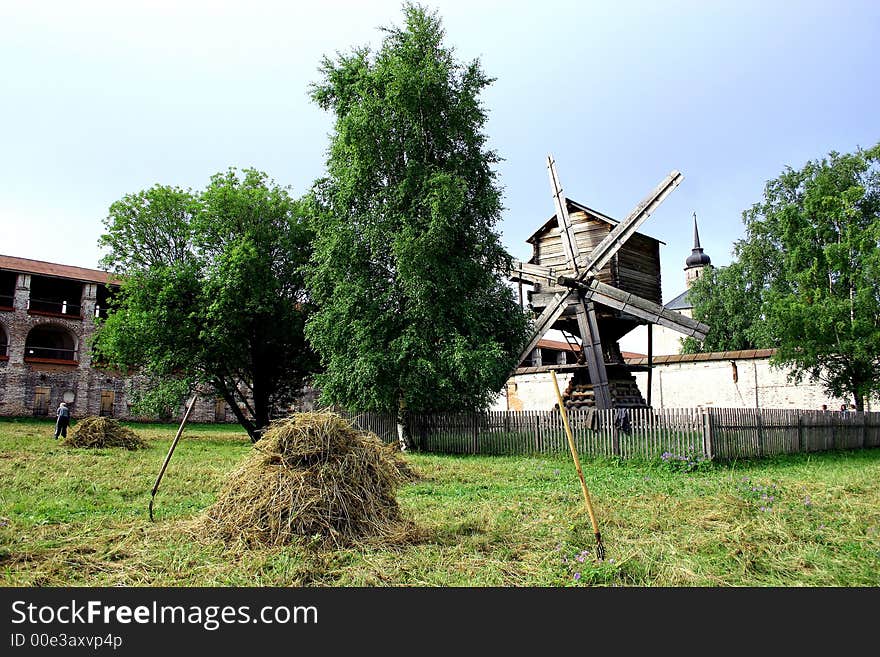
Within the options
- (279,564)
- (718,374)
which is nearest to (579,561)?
(279,564)

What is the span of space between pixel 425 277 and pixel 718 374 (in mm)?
15263

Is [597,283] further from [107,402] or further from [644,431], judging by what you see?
[107,402]

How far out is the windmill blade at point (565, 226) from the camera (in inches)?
758

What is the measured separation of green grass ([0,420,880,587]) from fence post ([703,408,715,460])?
2.04 meters

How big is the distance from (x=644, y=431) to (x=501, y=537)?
30.4ft

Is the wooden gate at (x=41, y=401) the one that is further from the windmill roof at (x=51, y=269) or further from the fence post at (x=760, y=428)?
the fence post at (x=760, y=428)

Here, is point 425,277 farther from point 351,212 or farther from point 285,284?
point 285,284

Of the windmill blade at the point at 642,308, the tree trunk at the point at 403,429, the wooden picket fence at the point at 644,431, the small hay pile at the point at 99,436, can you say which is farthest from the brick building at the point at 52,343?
the windmill blade at the point at 642,308

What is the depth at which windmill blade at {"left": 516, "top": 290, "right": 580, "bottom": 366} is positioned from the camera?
19.1 m

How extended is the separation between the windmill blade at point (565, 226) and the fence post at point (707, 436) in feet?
21.5

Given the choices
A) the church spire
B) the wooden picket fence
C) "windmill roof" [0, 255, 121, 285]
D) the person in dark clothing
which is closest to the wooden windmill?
the wooden picket fence

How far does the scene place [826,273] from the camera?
78.5ft

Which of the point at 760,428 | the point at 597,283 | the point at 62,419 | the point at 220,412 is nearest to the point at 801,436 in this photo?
the point at 760,428

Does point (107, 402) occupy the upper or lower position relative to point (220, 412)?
upper
